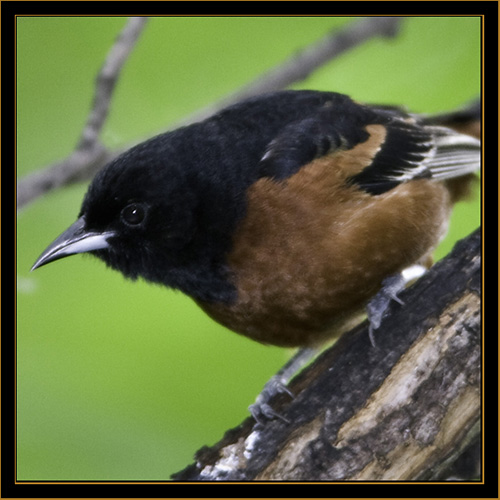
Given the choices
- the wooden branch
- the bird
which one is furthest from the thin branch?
the wooden branch

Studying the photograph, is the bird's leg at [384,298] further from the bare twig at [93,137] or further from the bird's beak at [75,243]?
the bare twig at [93,137]

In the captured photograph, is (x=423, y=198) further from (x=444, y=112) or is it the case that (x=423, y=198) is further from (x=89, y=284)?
(x=89, y=284)

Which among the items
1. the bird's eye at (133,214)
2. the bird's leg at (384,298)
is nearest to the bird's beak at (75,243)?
the bird's eye at (133,214)

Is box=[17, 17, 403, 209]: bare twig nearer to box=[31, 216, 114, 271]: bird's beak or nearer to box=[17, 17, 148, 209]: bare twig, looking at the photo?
box=[17, 17, 148, 209]: bare twig

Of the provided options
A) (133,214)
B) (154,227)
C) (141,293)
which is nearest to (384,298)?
(154,227)

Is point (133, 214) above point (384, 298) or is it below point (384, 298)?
above

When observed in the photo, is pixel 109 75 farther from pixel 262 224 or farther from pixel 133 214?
pixel 262 224
